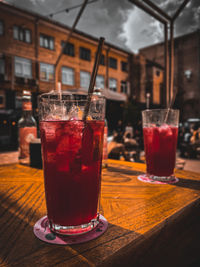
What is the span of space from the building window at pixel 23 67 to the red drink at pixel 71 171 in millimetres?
10295

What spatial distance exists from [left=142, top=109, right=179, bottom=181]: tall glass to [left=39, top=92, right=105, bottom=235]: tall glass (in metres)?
0.54

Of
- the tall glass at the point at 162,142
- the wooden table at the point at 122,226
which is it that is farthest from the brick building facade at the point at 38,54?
the wooden table at the point at 122,226

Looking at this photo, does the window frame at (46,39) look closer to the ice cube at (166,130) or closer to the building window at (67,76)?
the building window at (67,76)

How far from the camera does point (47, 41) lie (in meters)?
10.8

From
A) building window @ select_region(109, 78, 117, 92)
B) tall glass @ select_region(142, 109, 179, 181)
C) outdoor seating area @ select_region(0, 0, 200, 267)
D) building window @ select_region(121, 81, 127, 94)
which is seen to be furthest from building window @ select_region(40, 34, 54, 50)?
tall glass @ select_region(142, 109, 179, 181)

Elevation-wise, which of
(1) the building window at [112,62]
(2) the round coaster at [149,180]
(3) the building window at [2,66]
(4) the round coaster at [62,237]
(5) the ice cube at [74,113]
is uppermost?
(1) the building window at [112,62]

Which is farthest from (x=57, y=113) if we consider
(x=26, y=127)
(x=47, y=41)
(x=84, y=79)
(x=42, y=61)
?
(x=84, y=79)

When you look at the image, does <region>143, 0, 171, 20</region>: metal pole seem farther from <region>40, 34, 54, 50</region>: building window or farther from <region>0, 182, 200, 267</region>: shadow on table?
<region>40, 34, 54, 50</region>: building window

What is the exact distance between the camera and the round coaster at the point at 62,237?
458 mm

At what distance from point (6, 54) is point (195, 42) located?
15309 mm

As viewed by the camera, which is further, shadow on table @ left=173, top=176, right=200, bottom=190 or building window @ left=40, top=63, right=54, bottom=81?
building window @ left=40, top=63, right=54, bottom=81

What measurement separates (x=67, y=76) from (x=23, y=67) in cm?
275

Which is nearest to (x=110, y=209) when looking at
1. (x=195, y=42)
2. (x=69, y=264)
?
(x=69, y=264)

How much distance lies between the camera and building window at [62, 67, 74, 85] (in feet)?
37.8
